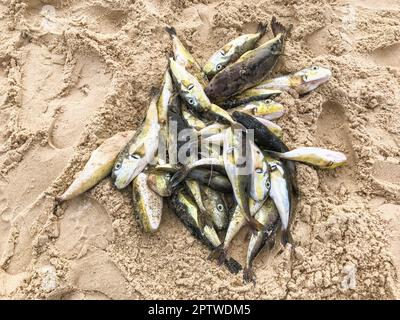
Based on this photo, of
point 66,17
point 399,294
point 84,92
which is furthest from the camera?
point 66,17

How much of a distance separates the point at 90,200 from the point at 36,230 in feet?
1.66

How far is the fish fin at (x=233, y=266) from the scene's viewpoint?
3.60 m

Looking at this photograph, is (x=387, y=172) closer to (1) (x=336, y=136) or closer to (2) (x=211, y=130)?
(1) (x=336, y=136)

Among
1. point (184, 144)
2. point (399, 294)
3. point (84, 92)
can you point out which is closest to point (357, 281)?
point (399, 294)

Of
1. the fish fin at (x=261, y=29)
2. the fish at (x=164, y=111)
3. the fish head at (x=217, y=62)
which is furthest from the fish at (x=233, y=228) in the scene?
the fish fin at (x=261, y=29)

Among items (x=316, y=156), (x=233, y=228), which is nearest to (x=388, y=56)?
(x=316, y=156)

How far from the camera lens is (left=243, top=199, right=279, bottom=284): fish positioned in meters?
3.60

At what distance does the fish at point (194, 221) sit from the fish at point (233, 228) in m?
0.04

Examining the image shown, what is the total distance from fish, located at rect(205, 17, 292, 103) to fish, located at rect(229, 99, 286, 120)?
212 mm

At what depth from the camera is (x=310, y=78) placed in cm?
429

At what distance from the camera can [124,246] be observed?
11.9 feet

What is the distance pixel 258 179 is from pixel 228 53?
147 cm

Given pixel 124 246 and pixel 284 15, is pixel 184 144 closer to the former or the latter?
pixel 124 246

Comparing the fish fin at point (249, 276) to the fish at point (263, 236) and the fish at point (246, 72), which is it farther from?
the fish at point (246, 72)
